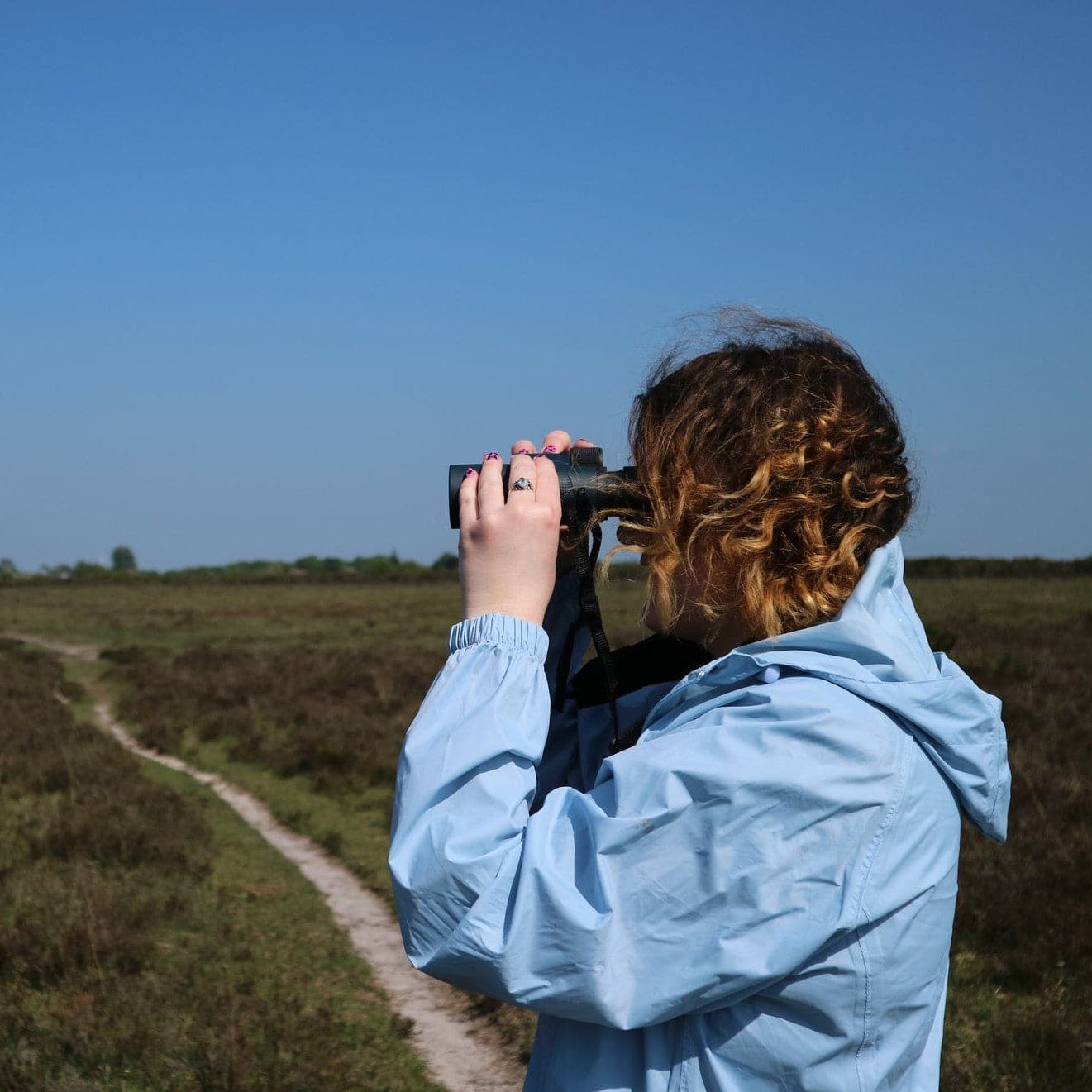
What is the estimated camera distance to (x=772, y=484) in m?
1.31

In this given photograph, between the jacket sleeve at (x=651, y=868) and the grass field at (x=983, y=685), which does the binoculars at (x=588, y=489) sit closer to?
the jacket sleeve at (x=651, y=868)

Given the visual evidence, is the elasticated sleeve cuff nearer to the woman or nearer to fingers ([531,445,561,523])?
the woman

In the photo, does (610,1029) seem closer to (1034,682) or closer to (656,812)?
(656,812)

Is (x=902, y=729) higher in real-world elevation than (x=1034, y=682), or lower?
higher

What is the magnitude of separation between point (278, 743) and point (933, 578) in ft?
98.3

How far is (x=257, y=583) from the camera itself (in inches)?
→ 1969

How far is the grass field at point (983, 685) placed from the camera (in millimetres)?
4648

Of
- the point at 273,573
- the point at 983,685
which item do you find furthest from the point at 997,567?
the point at 273,573

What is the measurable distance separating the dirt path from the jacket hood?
346cm

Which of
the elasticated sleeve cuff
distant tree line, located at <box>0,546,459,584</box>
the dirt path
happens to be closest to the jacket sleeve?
the elasticated sleeve cuff

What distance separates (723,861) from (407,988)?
14.8 ft

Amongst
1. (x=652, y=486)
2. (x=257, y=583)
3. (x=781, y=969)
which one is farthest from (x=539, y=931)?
(x=257, y=583)

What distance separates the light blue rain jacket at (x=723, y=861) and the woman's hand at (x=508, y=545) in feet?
0.19

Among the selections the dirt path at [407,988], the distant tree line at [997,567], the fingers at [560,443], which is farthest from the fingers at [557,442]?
the distant tree line at [997,567]
